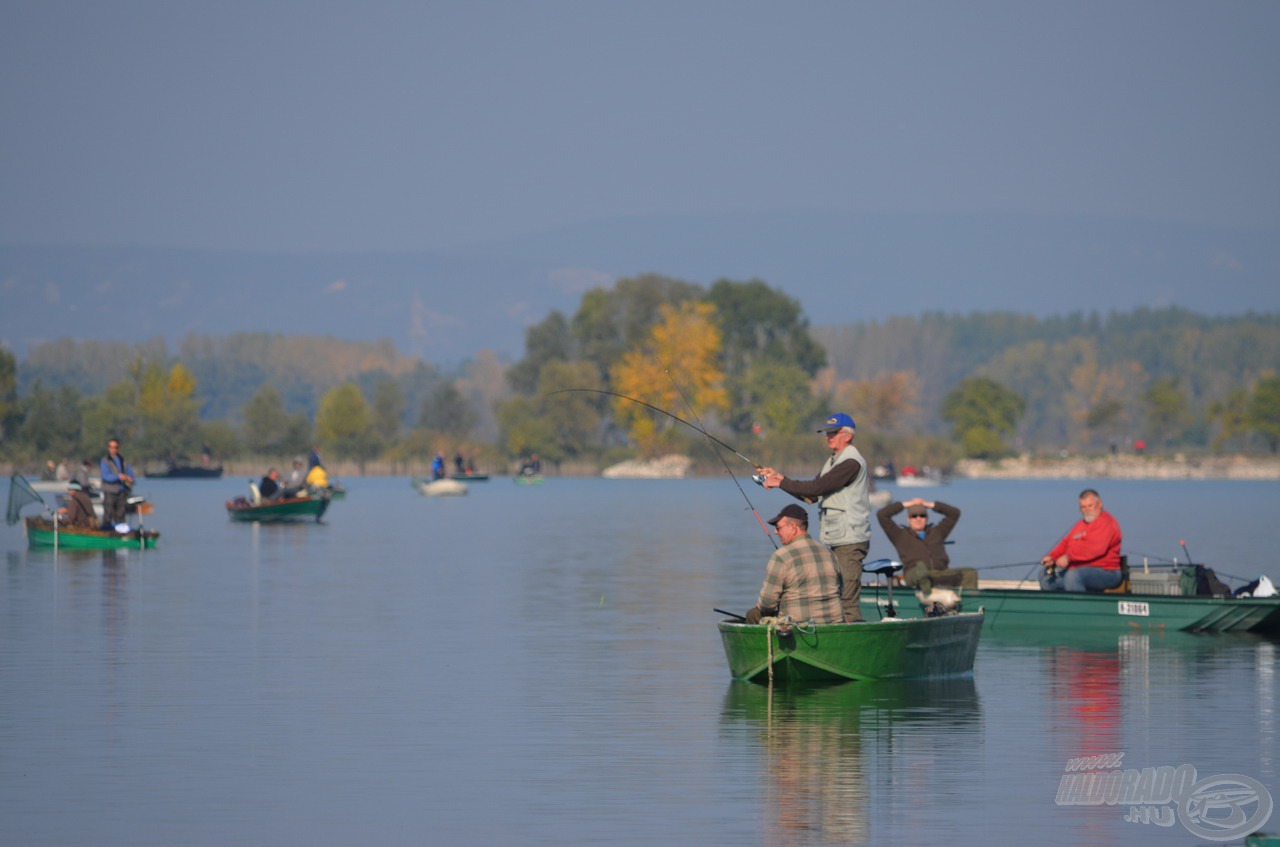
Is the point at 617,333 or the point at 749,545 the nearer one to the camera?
the point at 749,545

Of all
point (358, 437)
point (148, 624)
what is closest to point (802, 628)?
point (148, 624)

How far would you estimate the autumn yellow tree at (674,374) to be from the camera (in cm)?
14562

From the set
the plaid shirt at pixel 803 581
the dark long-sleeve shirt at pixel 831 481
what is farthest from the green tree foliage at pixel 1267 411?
the plaid shirt at pixel 803 581

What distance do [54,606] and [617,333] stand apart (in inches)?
5213

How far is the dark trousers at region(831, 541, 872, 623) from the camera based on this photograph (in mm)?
19484

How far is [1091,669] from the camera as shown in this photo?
2208cm

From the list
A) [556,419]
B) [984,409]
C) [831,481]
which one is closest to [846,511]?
[831,481]

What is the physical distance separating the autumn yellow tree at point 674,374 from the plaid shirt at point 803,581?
12343cm

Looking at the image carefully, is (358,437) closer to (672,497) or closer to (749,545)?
(672,497)

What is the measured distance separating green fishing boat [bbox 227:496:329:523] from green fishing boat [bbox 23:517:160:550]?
14.8m

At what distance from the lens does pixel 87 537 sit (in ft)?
137

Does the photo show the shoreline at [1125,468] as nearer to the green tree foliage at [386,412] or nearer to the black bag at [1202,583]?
the green tree foliage at [386,412]

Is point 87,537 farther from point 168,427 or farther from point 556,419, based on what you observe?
point 168,427

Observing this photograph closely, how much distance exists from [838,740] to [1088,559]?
9885mm
